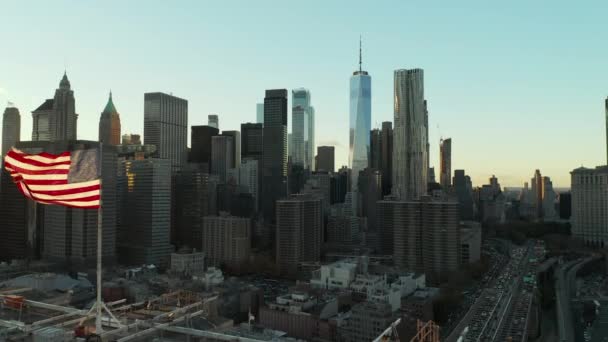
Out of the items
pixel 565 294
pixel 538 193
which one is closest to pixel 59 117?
pixel 565 294

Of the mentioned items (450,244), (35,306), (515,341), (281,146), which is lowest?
(515,341)

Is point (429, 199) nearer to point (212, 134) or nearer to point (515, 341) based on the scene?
point (515, 341)

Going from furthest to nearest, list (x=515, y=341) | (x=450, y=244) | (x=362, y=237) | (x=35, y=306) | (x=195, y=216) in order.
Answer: (x=362, y=237) < (x=195, y=216) < (x=450, y=244) < (x=515, y=341) < (x=35, y=306)

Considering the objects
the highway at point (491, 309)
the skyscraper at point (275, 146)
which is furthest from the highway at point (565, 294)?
the skyscraper at point (275, 146)

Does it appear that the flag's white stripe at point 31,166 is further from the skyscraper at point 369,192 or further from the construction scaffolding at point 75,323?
the skyscraper at point 369,192

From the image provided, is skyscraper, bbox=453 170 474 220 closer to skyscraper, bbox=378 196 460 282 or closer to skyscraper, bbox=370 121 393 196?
skyscraper, bbox=370 121 393 196

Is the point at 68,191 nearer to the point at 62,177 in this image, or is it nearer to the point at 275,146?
the point at 62,177

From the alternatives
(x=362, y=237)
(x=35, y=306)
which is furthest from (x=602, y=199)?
(x=35, y=306)
